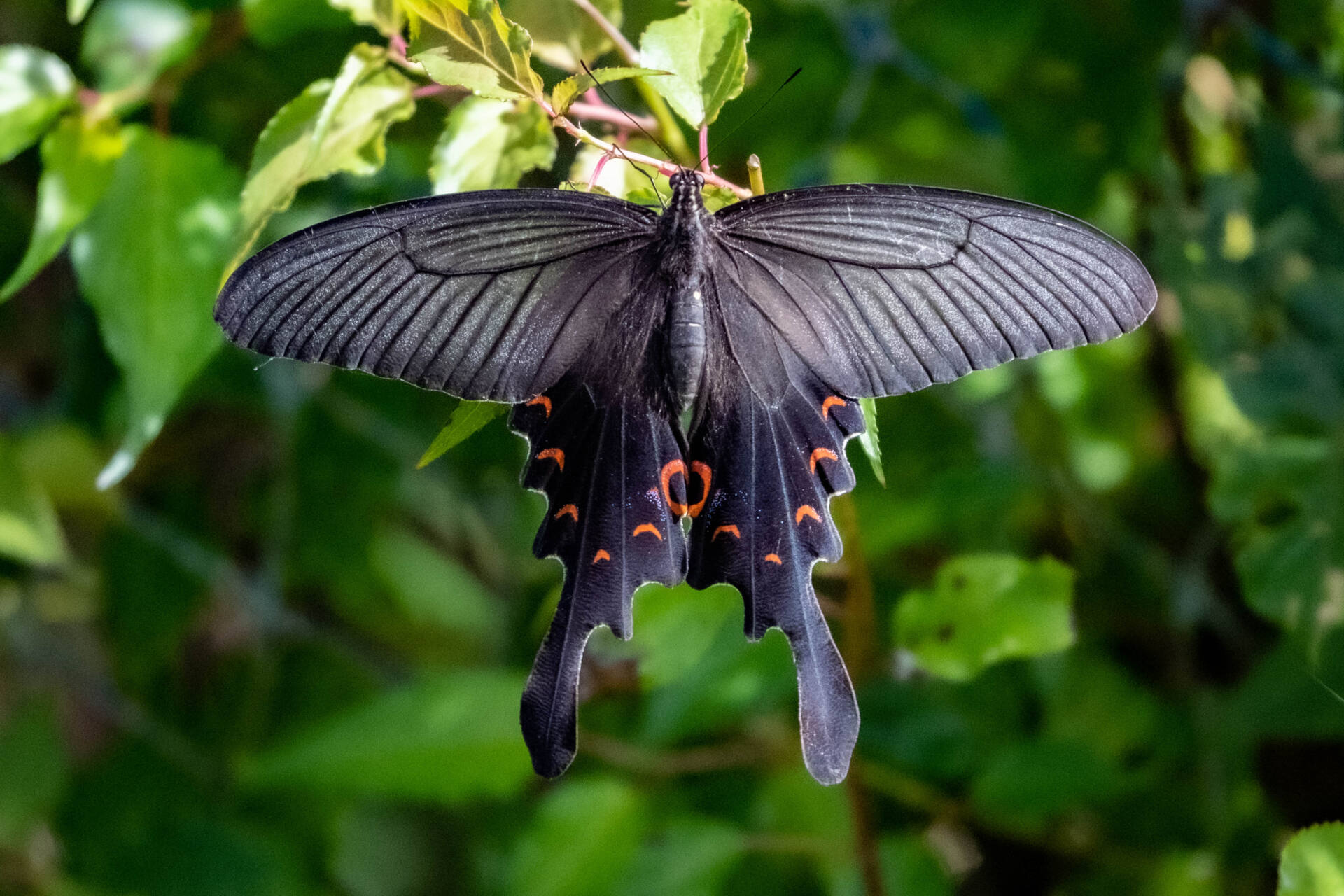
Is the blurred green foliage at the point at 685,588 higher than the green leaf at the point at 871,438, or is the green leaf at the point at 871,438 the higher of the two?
the green leaf at the point at 871,438

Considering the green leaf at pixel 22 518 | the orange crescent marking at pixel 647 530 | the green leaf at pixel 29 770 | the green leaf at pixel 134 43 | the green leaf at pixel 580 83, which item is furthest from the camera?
the green leaf at pixel 29 770

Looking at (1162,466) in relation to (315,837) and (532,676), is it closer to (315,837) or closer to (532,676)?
(532,676)

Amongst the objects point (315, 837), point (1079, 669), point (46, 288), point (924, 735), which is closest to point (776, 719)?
point (924, 735)

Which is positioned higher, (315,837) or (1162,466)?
(1162,466)

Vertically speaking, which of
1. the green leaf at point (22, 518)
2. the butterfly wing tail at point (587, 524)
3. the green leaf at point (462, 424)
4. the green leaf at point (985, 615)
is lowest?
the green leaf at point (22, 518)

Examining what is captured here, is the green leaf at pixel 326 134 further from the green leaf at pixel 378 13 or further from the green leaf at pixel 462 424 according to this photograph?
the green leaf at pixel 462 424

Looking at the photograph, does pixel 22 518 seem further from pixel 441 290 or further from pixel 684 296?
pixel 684 296

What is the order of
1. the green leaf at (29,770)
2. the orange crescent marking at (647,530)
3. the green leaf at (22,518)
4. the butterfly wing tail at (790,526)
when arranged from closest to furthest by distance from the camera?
the butterfly wing tail at (790,526)
the orange crescent marking at (647,530)
the green leaf at (22,518)
the green leaf at (29,770)

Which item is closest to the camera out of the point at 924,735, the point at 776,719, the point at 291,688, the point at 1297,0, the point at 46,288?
the point at 924,735

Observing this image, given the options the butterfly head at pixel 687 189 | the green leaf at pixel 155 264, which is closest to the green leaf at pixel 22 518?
the green leaf at pixel 155 264
